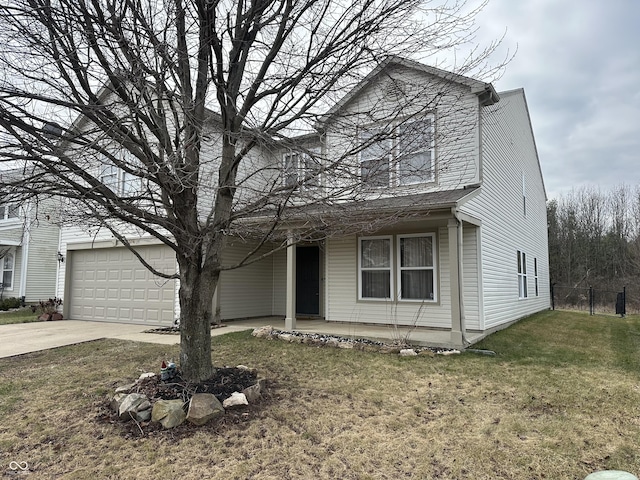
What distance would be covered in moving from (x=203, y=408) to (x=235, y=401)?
1.25 feet

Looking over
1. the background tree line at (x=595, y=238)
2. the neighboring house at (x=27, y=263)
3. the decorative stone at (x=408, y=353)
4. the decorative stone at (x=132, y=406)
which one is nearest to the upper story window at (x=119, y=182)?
the decorative stone at (x=132, y=406)

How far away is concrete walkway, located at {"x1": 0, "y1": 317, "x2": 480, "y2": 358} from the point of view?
7.81 m

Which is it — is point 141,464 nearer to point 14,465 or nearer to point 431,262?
point 14,465

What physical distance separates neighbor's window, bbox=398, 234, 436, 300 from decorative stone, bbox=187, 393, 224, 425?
612cm

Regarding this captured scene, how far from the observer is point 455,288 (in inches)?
282

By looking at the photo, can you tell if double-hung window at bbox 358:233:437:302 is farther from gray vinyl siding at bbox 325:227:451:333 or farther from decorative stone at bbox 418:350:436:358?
decorative stone at bbox 418:350:436:358

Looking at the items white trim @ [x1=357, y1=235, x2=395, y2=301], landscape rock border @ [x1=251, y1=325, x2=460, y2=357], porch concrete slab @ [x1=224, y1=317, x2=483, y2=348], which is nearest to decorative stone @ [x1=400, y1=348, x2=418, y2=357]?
landscape rock border @ [x1=251, y1=325, x2=460, y2=357]

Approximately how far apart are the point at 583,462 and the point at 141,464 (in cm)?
354

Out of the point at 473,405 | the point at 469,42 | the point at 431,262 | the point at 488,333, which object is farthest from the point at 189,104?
the point at 488,333

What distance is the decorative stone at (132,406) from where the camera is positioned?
12.9 ft

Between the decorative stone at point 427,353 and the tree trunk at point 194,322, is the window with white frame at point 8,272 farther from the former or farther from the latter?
the decorative stone at point 427,353

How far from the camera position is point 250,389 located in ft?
14.6

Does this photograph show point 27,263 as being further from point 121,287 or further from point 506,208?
point 506,208

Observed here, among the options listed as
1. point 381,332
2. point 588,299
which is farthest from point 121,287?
point 588,299
